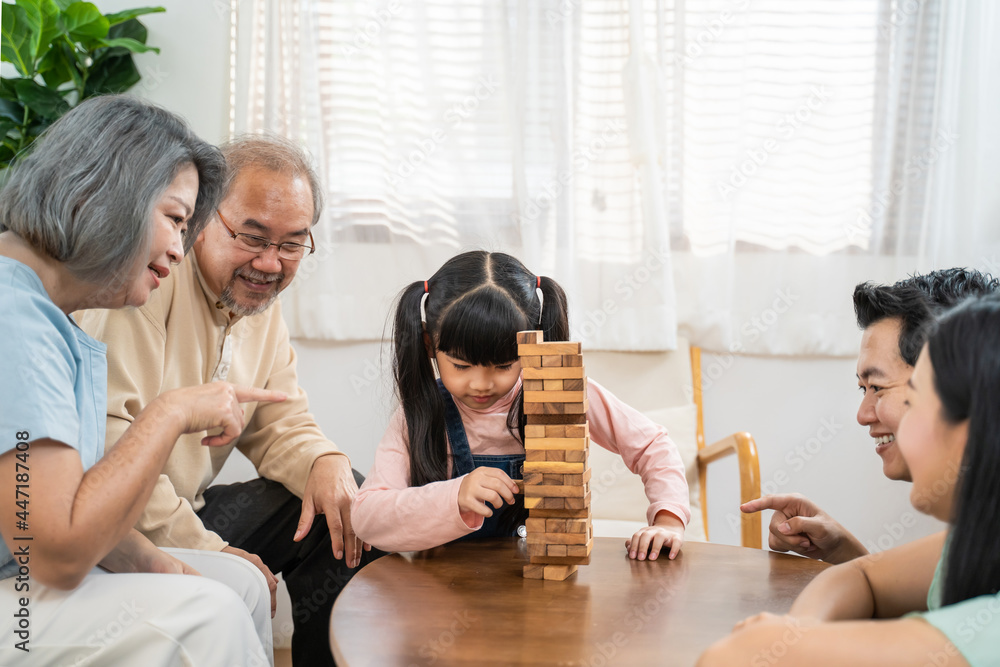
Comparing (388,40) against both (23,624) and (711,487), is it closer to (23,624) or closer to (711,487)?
(711,487)

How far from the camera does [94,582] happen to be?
1.20m

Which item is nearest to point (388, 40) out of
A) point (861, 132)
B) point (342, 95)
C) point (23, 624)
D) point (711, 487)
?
point (342, 95)

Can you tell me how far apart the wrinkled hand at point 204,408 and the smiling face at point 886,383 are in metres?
1.16

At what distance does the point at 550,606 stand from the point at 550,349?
383 millimetres

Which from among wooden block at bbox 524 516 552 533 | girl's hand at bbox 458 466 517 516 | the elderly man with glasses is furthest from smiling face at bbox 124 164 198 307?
wooden block at bbox 524 516 552 533

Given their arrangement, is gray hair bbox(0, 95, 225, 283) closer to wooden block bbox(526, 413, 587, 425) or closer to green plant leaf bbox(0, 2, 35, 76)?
wooden block bbox(526, 413, 587, 425)

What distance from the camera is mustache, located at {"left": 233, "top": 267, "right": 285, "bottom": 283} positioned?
1949mm

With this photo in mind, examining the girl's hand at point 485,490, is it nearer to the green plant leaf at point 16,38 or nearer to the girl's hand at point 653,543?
the girl's hand at point 653,543

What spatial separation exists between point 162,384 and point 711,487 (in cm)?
194

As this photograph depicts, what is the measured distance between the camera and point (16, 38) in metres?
2.56

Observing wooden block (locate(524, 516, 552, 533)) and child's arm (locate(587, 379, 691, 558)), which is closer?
wooden block (locate(524, 516, 552, 533))

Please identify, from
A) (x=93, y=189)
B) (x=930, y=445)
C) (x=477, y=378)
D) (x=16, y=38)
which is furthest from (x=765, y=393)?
(x=16, y=38)

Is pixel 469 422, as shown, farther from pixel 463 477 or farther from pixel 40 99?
pixel 40 99

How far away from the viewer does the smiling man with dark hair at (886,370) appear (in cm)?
149
